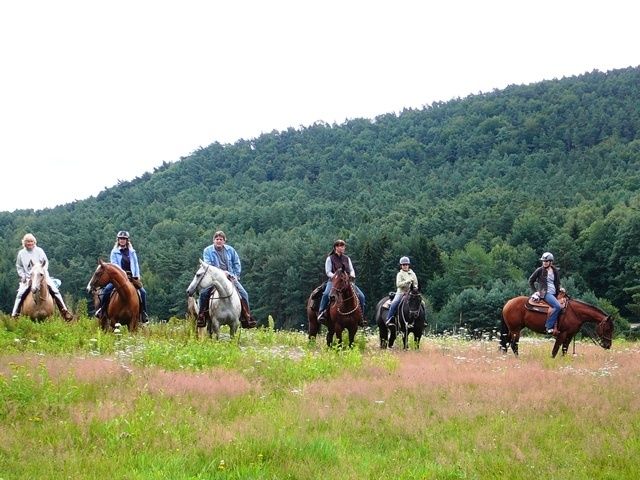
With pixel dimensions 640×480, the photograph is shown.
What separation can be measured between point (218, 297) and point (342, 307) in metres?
3.25

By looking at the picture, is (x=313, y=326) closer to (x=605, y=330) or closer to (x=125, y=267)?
(x=125, y=267)

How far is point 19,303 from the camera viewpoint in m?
18.4

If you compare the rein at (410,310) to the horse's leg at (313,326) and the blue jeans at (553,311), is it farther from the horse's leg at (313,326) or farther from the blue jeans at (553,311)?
the blue jeans at (553,311)

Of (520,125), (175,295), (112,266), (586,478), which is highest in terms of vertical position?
(520,125)

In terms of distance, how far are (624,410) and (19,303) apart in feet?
49.3

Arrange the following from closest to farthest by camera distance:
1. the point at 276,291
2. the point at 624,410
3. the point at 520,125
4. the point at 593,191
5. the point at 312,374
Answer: the point at 624,410
the point at 312,374
the point at 276,291
the point at 593,191
the point at 520,125

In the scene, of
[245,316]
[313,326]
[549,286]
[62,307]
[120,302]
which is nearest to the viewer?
[120,302]

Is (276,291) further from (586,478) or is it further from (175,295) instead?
(586,478)

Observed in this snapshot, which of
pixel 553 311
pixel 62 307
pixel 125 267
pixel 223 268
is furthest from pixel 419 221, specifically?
pixel 62 307

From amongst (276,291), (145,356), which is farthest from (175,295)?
(145,356)

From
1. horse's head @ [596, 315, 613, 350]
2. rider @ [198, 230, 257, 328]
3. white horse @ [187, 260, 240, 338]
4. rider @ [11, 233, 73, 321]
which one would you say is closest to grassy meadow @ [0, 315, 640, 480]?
white horse @ [187, 260, 240, 338]

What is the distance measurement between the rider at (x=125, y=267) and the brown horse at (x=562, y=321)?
10.3m

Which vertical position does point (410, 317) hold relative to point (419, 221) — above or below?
below

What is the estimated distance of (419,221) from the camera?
402 feet
